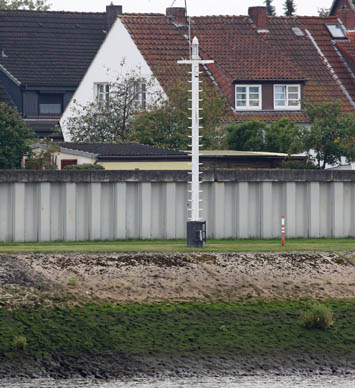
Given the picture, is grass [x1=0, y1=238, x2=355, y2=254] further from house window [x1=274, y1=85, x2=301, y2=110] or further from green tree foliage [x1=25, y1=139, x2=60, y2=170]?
house window [x1=274, y1=85, x2=301, y2=110]

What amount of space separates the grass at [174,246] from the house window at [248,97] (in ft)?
84.8

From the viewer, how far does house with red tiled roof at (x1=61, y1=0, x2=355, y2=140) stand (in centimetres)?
5794

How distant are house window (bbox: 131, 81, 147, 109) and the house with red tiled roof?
0.30 metres


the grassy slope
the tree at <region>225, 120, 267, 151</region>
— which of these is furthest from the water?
the tree at <region>225, 120, 267, 151</region>

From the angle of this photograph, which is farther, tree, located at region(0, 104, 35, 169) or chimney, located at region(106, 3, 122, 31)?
chimney, located at region(106, 3, 122, 31)

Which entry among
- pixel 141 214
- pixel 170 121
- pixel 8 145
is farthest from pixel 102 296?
pixel 170 121

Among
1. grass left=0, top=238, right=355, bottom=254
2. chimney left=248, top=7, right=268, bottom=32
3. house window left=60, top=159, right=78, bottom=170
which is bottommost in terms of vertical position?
grass left=0, top=238, right=355, bottom=254

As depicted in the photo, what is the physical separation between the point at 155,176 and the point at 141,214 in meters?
1.05

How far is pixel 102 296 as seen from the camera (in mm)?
24891

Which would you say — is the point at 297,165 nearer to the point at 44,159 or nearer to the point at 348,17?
the point at 44,159

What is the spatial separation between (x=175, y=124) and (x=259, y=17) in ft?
53.4

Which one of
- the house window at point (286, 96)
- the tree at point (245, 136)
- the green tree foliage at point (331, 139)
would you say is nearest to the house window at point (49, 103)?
the house window at point (286, 96)

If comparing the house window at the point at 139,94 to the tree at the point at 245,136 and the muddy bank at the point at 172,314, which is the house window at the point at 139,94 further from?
the muddy bank at the point at 172,314

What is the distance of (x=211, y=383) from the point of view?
71.4 ft
